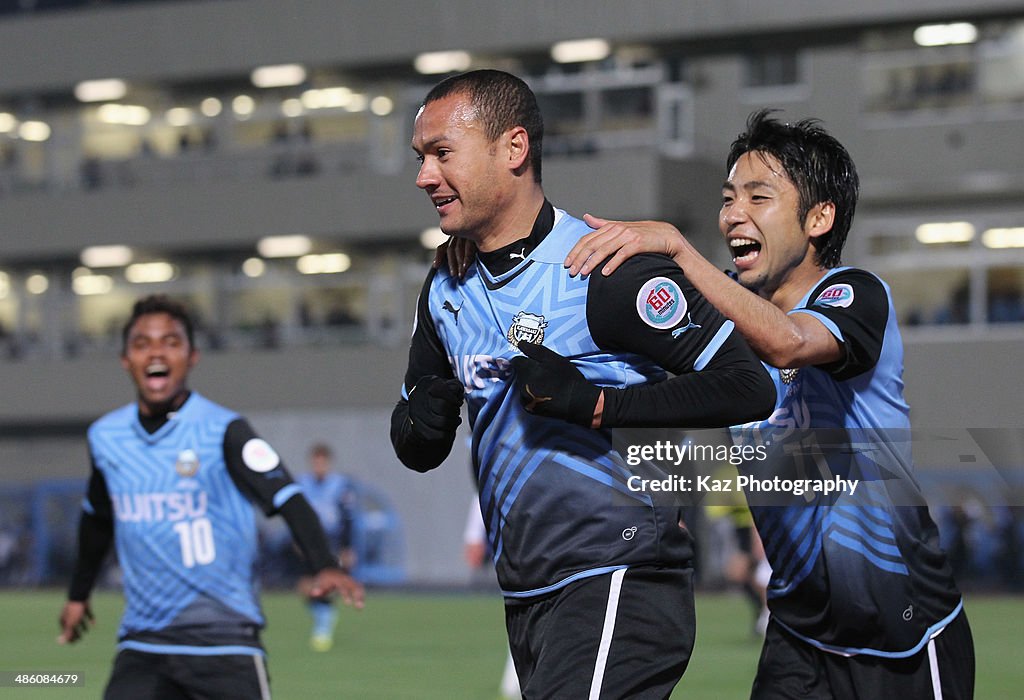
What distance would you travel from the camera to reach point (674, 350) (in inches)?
146

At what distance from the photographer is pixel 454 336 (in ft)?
13.5

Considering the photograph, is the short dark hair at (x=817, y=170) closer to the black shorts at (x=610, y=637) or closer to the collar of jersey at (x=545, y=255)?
the collar of jersey at (x=545, y=255)

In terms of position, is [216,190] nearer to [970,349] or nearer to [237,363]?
[237,363]

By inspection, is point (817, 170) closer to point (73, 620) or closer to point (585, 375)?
point (585, 375)

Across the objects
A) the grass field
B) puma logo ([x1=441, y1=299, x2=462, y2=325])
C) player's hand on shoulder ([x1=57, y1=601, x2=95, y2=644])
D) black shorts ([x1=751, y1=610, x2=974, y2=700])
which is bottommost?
the grass field

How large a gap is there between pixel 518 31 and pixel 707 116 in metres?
4.21

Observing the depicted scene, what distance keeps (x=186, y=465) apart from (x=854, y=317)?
9.86 feet

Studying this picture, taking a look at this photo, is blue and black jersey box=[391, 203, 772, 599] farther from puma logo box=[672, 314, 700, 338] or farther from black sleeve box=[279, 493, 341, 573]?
black sleeve box=[279, 493, 341, 573]

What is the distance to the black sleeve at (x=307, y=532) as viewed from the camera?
6.12m

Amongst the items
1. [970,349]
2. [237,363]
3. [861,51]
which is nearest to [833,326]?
[970,349]

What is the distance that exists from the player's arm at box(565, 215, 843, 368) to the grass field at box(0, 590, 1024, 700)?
17.9ft

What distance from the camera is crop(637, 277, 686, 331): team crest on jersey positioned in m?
3.67

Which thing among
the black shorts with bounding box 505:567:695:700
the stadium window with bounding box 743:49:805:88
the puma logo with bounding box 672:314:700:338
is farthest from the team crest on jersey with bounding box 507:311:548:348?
the stadium window with bounding box 743:49:805:88

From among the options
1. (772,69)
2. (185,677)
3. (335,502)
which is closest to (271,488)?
(185,677)
